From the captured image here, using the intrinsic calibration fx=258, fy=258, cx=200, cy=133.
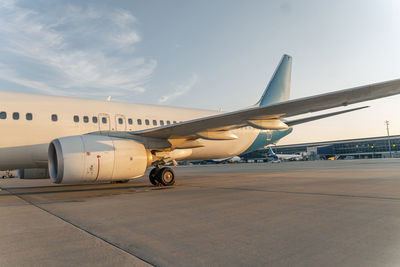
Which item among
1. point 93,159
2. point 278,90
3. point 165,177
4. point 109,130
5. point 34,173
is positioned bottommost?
point 165,177

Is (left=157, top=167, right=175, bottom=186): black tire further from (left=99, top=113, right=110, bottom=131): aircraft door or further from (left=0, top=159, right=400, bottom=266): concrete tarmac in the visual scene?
(left=0, top=159, right=400, bottom=266): concrete tarmac

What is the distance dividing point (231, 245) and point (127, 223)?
1.85 m

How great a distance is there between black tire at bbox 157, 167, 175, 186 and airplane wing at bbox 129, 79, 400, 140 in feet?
4.15

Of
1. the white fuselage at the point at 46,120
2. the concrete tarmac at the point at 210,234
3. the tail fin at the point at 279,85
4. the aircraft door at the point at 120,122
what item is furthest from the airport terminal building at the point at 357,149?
the concrete tarmac at the point at 210,234

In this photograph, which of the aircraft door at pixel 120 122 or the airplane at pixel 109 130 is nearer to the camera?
the airplane at pixel 109 130

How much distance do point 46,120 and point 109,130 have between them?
6.89 feet

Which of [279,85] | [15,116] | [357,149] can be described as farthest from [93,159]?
[357,149]

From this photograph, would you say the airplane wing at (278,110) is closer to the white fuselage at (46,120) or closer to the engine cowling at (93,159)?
the engine cowling at (93,159)

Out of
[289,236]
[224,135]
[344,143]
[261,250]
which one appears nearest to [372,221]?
[289,236]

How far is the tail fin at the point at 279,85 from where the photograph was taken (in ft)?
51.2

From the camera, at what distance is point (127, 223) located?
3.96 meters

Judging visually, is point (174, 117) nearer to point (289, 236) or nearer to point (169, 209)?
point (169, 209)

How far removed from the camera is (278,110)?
7512 mm

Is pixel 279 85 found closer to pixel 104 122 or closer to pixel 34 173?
pixel 104 122
